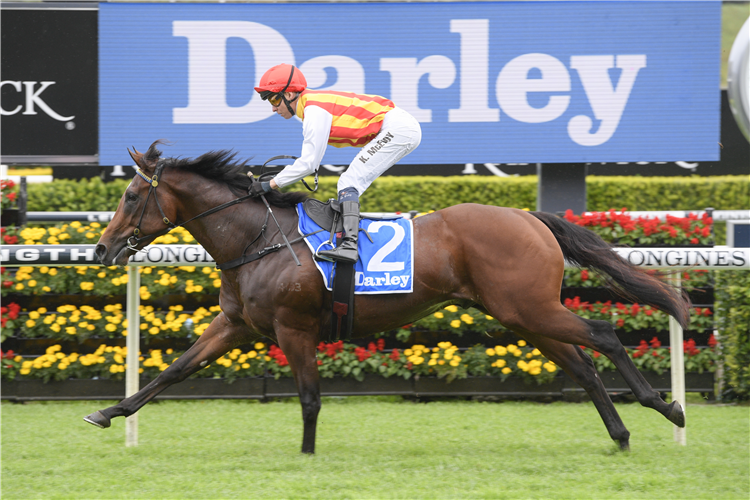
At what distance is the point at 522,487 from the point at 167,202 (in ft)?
7.59

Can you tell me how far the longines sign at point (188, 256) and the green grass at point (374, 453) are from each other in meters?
1.03

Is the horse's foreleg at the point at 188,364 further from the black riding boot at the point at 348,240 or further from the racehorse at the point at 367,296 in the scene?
the black riding boot at the point at 348,240

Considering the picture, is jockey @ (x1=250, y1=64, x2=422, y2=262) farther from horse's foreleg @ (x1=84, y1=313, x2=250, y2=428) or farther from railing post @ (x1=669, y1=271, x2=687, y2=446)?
railing post @ (x1=669, y1=271, x2=687, y2=446)

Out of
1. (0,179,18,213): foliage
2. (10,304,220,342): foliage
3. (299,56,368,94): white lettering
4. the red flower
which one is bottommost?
the red flower

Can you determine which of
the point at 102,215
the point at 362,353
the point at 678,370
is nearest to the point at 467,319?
the point at 362,353

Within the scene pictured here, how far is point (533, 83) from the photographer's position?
21.2ft

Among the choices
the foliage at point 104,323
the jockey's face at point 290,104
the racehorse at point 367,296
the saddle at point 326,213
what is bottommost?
the foliage at point 104,323

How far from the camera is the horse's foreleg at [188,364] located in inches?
146

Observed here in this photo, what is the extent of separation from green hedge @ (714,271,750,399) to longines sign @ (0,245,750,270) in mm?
987

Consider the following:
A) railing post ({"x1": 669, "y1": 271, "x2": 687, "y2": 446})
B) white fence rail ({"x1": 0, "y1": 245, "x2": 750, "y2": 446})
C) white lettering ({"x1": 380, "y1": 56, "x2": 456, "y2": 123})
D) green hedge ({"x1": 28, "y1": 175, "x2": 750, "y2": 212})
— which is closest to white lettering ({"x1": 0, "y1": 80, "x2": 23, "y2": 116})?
green hedge ({"x1": 28, "y1": 175, "x2": 750, "y2": 212})

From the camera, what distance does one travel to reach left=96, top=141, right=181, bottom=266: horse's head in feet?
12.1

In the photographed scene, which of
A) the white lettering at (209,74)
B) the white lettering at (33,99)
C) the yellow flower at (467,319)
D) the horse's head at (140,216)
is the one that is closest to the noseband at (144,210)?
the horse's head at (140,216)

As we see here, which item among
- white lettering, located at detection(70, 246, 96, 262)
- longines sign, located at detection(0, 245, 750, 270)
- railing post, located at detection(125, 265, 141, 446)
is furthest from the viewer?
white lettering, located at detection(70, 246, 96, 262)

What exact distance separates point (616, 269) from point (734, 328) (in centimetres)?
180
